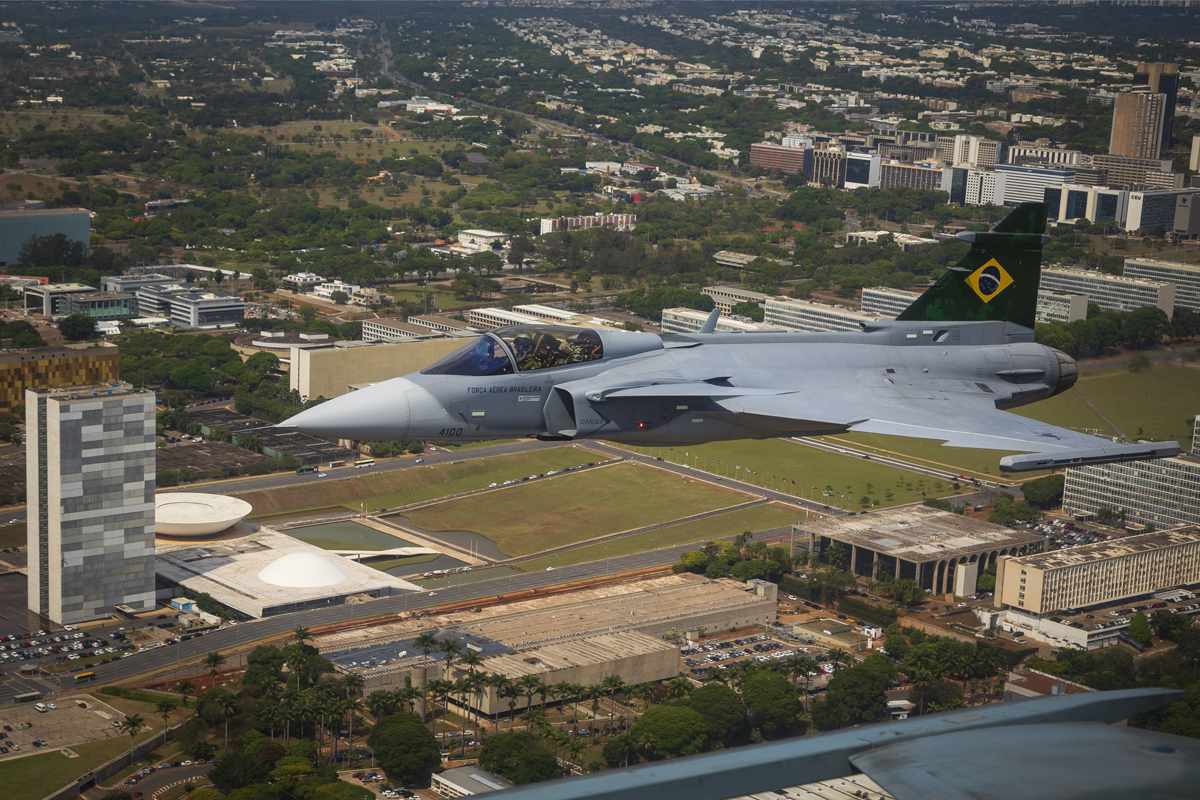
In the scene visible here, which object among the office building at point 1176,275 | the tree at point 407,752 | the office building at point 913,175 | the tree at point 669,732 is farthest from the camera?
the office building at point 913,175

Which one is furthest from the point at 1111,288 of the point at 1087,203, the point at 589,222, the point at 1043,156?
the point at 589,222

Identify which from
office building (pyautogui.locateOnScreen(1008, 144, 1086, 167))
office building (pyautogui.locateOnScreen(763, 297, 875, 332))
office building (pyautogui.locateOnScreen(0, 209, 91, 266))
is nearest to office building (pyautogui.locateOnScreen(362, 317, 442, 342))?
office building (pyautogui.locateOnScreen(763, 297, 875, 332))

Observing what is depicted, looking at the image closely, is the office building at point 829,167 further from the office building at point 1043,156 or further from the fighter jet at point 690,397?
the fighter jet at point 690,397

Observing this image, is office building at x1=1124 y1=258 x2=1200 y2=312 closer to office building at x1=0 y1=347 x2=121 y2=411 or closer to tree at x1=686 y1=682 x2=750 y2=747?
tree at x1=686 y1=682 x2=750 y2=747

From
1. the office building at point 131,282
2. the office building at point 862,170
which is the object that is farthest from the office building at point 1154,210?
the office building at point 131,282

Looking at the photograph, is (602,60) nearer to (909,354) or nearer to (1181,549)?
(1181,549)

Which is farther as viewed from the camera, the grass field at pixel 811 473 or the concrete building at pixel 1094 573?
the grass field at pixel 811 473
